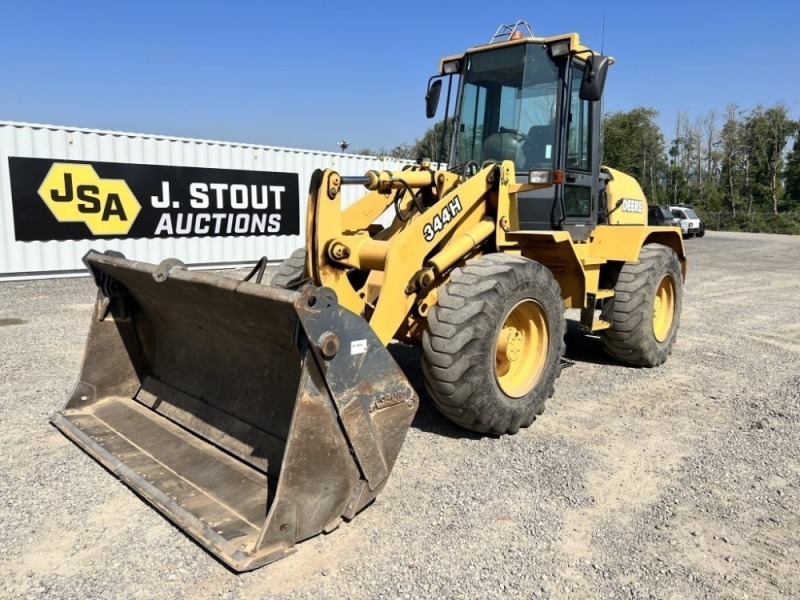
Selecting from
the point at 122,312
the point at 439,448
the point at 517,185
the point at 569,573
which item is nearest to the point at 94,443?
the point at 122,312

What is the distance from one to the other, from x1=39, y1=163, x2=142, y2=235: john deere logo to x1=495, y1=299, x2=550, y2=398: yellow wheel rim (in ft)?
33.3

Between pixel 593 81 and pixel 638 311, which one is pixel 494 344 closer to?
pixel 593 81

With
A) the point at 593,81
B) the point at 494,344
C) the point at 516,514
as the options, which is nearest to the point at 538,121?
the point at 593,81

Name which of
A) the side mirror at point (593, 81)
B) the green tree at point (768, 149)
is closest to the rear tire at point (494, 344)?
the side mirror at point (593, 81)

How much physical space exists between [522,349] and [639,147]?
52777 mm

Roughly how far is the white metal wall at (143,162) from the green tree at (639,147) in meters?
32.4

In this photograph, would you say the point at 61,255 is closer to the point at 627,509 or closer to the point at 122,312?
the point at 122,312

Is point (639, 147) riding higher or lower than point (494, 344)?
higher

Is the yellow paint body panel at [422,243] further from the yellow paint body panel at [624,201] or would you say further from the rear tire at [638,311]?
the yellow paint body panel at [624,201]

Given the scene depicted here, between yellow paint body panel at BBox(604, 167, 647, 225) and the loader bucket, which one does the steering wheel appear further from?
the loader bucket

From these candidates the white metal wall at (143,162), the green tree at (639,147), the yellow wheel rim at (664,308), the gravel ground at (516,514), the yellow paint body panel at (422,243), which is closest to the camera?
the gravel ground at (516,514)

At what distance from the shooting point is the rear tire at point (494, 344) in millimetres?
3934

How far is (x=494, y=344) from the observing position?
13.6 ft

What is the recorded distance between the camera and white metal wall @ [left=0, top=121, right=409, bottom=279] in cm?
1133
